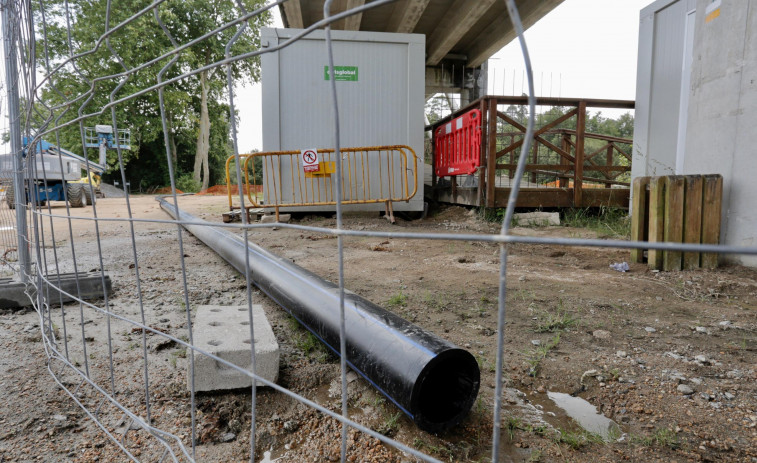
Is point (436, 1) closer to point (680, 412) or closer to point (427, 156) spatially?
point (427, 156)

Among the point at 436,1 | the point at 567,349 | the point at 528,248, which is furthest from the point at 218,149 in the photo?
the point at 567,349

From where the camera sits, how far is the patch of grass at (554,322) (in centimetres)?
228

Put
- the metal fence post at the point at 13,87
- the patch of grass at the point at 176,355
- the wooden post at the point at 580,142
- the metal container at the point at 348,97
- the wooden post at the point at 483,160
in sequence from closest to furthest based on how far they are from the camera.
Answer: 1. the patch of grass at the point at 176,355
2. the metal fence post at the point at 13,87
3. the wooden post at the point at 580,142
4. the wooden post at the point at 483,160
5. the metal container at the point at 348,97

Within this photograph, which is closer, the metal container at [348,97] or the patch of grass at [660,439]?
the patch of grass at [660,439]

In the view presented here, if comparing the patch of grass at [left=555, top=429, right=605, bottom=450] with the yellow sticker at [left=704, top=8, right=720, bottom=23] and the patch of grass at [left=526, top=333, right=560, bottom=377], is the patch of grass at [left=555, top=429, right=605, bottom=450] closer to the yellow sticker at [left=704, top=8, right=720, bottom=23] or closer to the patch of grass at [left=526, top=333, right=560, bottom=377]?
the patch of grass at [left=526, top=333, right=560, bottom=377]

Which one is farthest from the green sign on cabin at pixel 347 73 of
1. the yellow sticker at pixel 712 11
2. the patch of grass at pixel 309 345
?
the patch of grass at pixel 309 345

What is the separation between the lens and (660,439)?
1.39 m

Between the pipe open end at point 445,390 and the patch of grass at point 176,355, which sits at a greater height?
the pipe open end at point 445,390

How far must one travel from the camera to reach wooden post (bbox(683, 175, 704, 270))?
3.32 metres

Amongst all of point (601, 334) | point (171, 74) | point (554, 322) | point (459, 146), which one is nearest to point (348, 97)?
point (459, 146)

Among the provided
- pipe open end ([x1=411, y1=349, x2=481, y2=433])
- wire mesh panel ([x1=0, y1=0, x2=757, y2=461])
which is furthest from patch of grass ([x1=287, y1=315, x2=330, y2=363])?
pipe open end ([x1=411, y1=349, x2=481, y2=433])

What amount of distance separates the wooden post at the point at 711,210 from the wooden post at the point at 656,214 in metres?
0.29

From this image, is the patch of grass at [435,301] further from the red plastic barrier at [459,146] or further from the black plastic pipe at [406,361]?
the red plastic barrier at [459,146]

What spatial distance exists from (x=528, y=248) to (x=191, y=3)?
21.0 m
